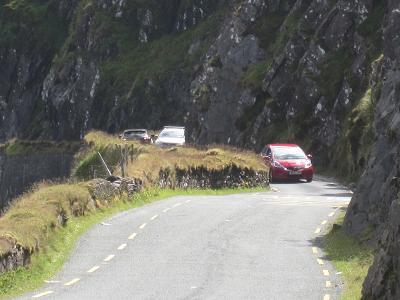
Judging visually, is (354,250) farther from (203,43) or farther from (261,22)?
(203,43)

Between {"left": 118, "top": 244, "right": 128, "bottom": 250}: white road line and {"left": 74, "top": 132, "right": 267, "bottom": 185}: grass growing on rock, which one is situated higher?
{"left": 74, "top": 132, "right": 267, "bottom": 185}: grass growing on rock

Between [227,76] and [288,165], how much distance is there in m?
28.8

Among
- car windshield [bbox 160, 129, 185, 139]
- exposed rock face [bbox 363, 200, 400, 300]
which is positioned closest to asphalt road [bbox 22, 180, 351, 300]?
exposed rock face [bbox 363, 200, 400, 300]

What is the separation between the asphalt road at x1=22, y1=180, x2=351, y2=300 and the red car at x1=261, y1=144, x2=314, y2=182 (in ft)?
37.1

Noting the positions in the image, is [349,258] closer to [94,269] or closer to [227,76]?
[94,269]

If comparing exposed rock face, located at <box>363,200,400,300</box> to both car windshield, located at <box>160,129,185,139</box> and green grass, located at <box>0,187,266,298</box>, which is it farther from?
car windshield, located at <box>160,129,185,139</box>

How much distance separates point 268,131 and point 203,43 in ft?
125

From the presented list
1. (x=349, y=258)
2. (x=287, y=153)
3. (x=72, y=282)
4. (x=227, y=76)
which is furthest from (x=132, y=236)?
(x=227, y=76)

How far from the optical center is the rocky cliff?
40.5 metres

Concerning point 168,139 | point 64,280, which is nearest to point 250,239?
point 64,280

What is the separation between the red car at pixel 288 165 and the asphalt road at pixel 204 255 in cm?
1130

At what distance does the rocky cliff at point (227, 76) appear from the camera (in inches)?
1596

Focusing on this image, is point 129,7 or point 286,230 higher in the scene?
point 129,7

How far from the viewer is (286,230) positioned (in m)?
25.1
